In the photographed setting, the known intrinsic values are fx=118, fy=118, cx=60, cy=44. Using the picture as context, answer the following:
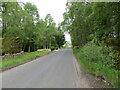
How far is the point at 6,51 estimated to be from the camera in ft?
54.9

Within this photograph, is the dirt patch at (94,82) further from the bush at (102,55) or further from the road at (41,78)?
the bush at (102,55)

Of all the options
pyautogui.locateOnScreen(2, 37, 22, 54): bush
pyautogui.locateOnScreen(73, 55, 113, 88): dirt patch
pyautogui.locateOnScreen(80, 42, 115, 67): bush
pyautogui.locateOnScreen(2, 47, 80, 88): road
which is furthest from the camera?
pyautogui.locateOnScreen(2, 37, 22, 54): bush

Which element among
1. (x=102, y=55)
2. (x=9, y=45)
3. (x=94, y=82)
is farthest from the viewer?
(x=9, y=45)

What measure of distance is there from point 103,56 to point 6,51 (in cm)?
1380

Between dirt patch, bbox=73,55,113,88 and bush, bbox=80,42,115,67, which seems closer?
dirt patch, bbox=73,55,113,88

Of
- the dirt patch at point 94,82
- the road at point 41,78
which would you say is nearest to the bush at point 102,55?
the dirt patch at point 94,82

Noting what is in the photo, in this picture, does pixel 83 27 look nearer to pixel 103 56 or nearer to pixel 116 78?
pixel 103 56

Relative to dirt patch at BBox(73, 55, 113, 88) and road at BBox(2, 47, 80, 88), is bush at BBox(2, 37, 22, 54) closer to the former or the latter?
road at BBox(2, 47, 80, 88)

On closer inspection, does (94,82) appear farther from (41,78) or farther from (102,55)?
(102,55)

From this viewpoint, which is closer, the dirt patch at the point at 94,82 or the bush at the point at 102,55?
the dirt patch at the point at 94,82

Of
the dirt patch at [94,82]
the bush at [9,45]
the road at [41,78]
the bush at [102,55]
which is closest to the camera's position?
the dirt patch at [94,82]

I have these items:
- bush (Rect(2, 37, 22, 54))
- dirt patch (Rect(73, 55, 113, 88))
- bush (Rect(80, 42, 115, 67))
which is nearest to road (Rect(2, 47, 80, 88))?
dirt patch (Rect(73, 55, 113, 88))

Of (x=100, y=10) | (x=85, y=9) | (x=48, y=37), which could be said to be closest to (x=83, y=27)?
(x=85, y=9)

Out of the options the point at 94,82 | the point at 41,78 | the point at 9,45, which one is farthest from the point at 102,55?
the point at 9,45
